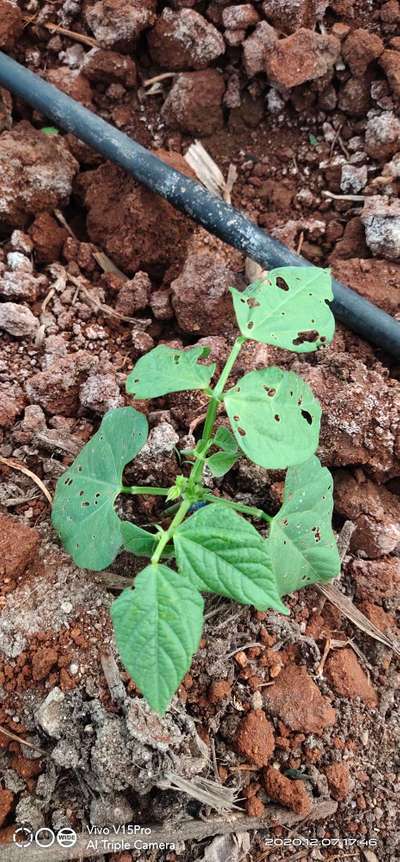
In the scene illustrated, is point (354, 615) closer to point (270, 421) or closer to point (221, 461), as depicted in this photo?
point (221, 461)

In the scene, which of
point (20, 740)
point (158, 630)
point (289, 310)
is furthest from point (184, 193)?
point (20, 740)

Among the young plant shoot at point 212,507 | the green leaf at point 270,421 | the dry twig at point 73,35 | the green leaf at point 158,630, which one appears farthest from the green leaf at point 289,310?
the dry twig at point 73,35

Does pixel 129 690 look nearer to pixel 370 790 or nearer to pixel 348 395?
pixel 370 790

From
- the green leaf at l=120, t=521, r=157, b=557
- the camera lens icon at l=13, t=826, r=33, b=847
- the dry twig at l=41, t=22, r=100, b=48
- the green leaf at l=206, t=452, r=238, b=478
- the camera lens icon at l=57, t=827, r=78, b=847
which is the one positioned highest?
the dry twig at l=41, t=22, r=100, b=48

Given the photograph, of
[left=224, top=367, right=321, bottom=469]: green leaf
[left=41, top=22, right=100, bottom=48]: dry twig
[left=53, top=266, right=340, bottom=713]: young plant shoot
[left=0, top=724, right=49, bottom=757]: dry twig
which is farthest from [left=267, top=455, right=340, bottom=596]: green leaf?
[left=41, top=22, right=100, bottom=48]: dry twig

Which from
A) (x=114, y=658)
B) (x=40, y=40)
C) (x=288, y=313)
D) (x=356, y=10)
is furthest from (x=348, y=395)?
(x=40, y=40)

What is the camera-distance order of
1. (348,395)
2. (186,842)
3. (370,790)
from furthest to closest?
(348,395) < (370,790) < (186,842)

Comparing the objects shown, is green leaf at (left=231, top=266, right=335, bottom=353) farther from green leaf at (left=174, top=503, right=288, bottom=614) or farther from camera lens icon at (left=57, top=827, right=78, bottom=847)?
camera lens icon at (left=57, top=827, right=78, bottom=847)
